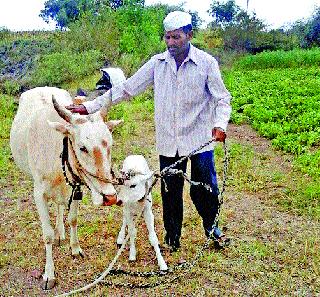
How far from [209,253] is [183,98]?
4.57ft

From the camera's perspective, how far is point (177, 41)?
14.4 ft

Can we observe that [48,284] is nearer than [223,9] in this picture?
Yes

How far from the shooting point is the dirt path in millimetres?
4398

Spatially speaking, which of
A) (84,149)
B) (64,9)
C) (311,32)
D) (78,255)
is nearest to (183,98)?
(84,149)

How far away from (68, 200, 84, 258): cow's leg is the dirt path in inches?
3.9

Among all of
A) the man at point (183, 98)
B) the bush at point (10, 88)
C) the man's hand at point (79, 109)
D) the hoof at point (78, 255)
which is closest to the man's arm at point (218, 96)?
the man at point (183, 98)

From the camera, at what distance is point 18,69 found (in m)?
20.1

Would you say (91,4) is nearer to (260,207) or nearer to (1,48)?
(1,48)

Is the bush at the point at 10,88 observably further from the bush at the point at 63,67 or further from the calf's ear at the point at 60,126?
the calf's ear at the point at 60,126

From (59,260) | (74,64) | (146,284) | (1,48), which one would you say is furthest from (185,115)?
(1,48)

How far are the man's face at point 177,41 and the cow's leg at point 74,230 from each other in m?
1.55

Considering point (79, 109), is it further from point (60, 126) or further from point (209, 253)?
point (209, 253)

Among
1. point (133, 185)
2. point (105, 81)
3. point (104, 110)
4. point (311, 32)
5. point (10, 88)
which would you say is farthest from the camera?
point (311, 32)

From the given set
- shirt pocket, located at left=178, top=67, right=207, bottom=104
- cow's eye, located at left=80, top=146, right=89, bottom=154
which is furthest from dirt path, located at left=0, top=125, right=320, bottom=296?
shirt pocket, located at left=178, top=67, right=207, bottom=104
